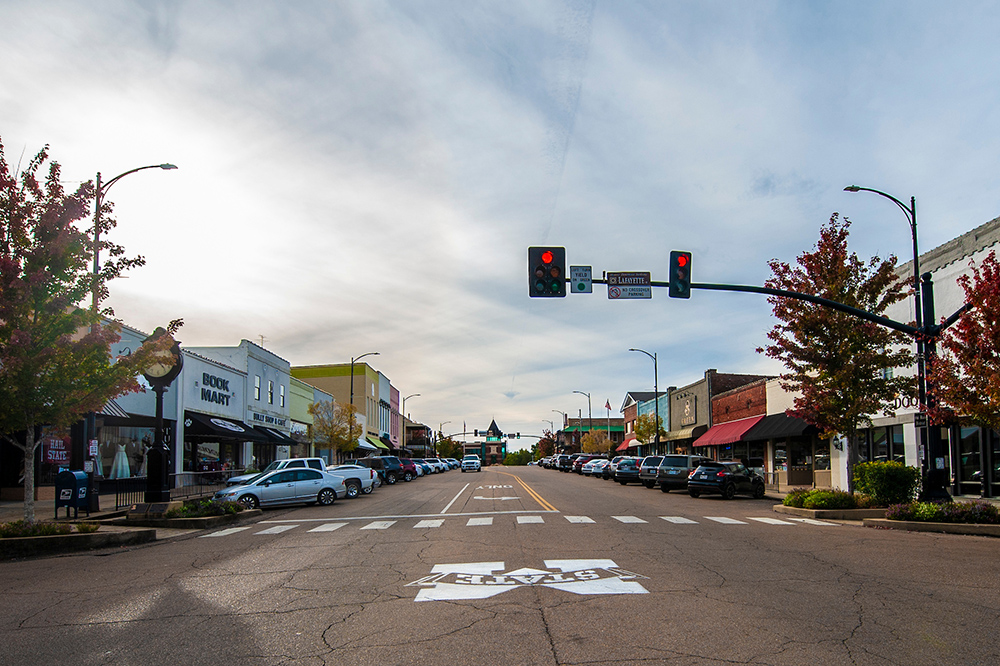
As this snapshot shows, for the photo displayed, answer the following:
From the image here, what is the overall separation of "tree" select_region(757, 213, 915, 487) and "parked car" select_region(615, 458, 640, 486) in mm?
18397

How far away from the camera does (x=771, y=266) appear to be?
23953mm

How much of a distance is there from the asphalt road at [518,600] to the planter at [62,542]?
0.66 m

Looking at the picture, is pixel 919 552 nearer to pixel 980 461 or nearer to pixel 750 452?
pixel 980 461

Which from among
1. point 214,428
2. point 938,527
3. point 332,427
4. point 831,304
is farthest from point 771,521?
point 332,427

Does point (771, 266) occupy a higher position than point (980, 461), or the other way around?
point (771, 266)

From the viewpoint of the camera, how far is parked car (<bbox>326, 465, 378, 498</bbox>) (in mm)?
31306

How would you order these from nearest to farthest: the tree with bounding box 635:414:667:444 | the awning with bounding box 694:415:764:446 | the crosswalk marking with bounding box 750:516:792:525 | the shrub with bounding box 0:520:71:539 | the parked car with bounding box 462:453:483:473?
the shrub with bounding box 0:520:71:539, the crosswalk marking with bounding box 750:516:792:525, the awning with bounding box 694:415:764:446, the tree with bounding box 635:414:667:444, the parked car with bounding box 462:453:483:473

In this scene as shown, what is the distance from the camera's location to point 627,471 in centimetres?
4197

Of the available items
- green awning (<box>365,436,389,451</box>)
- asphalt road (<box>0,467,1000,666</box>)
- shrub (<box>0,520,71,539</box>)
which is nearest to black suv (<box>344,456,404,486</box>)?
asphalt road (<box>0,467,1000,666</box>)

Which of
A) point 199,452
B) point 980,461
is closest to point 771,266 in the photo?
point 980,461

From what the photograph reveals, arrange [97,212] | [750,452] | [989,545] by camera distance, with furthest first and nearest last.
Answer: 1. [750,452]
2. [97,212]
3. [989,545]

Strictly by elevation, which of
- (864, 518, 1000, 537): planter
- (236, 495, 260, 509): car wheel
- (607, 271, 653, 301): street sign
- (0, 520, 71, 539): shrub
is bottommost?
(236, 495, 260, 509): car wheel

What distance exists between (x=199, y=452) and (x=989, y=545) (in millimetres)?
32705

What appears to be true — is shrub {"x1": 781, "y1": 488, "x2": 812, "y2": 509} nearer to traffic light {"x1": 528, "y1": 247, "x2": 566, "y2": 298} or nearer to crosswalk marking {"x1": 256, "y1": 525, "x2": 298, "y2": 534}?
traffic light {"x1": 528, "y1": 247, "x2": 566, "y2": 298}
